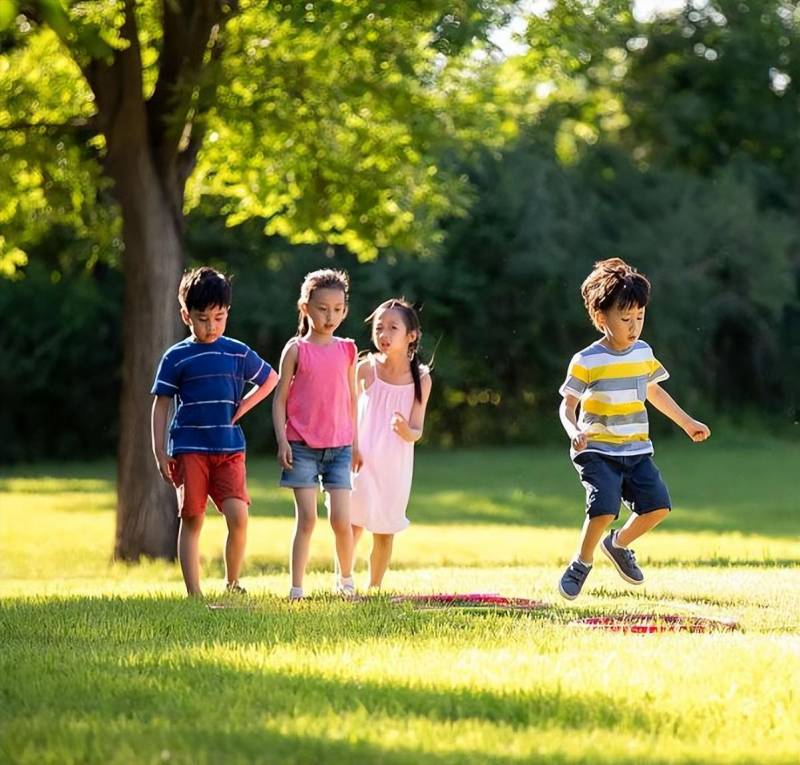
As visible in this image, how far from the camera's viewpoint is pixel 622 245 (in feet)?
126

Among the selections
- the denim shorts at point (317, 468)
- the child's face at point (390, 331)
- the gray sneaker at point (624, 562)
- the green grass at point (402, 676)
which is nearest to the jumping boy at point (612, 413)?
the gray sneaker at point (624, 562)

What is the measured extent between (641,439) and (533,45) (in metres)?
7.62

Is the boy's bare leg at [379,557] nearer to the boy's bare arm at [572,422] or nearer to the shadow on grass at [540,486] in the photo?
the boy's bare arm at [572,422]

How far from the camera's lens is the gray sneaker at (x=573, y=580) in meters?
9.38

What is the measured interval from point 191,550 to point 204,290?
158 cm

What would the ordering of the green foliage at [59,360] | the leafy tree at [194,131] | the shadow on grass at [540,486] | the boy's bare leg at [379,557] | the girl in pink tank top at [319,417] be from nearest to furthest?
the girl in pink tank top at [319,417]
the boy's bare leg at [379,557]
the leafy tree at [194,131]
the shadow on grass at [540,486]
the green foliage at [59,360]

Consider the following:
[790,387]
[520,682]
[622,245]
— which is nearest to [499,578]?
[520,682]

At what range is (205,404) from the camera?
9.78m

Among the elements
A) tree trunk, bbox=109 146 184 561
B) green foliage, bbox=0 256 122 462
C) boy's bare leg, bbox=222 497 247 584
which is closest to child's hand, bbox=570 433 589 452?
boy's bare leg, bbox=222 497 247 584

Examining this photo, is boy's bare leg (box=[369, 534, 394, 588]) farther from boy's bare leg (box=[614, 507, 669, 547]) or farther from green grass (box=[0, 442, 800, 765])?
boy's bare leg (box=[614, 507, 669, 547])

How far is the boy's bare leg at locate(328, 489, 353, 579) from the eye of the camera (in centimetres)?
999

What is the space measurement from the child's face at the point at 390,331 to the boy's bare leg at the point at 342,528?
3.04 ft

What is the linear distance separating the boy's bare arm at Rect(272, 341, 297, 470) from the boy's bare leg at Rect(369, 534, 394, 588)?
3.03 feet

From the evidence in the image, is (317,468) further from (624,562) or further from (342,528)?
A: (624,562)
